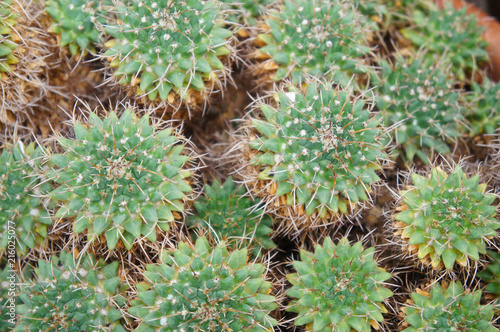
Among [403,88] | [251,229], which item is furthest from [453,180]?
[251,229]

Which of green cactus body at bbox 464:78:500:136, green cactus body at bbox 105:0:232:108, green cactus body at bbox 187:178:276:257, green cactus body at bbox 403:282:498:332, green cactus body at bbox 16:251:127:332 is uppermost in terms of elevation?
green cactus body at bbox 105:0:232:108

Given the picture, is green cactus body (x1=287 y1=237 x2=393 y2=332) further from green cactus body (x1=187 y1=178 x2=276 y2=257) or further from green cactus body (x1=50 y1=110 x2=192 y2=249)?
green cactus body (x1=50 y1=110 x2=192 y2=249)

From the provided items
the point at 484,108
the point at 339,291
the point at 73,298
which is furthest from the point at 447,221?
the point at 73,298

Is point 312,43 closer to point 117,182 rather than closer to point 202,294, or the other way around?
point 117,182

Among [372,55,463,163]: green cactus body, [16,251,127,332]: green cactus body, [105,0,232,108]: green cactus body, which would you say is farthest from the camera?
[372,55,463,163]: green cactus body

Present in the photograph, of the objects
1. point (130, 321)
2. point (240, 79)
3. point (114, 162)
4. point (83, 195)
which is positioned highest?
point (240, 79)

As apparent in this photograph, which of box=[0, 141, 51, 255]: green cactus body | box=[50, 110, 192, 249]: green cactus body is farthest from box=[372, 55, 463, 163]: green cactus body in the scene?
box=[0, 141, 51, 255]: green cactus body

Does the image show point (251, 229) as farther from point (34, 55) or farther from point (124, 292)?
point (34, 55)
